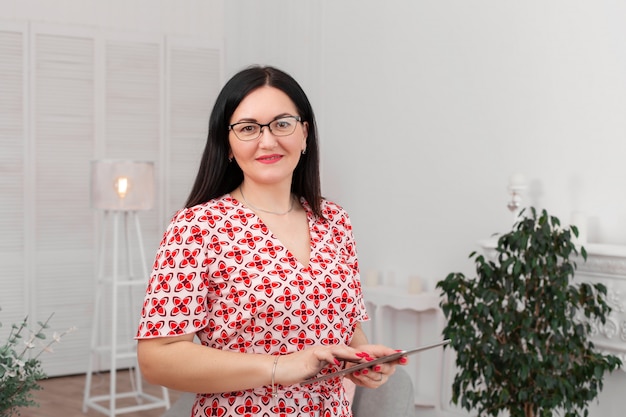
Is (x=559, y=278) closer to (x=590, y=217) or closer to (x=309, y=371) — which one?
(x=590, y=217)

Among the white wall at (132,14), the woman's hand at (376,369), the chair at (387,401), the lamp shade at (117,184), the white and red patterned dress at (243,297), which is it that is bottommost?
the chair at (387,401)

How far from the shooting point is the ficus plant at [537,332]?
3.35m

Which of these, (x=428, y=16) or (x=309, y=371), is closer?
(x=309, y=371)

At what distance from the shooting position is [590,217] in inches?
148

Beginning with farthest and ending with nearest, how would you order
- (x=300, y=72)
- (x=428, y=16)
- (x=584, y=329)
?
(x=300, y=72), (x=428, y=16), (x=584, y=329)

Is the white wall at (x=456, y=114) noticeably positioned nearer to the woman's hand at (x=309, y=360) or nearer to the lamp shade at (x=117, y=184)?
the lamp shade at (x=117, y=184)

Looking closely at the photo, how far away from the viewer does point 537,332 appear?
3.41 meters

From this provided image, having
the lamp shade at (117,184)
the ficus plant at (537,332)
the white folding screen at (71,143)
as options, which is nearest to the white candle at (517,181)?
the ficus plant at (537,332)

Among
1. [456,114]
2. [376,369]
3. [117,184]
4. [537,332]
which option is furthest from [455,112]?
[376,369]

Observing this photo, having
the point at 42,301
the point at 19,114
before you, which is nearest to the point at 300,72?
the point at 19,114

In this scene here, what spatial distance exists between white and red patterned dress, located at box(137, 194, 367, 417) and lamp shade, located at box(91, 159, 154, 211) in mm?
3712

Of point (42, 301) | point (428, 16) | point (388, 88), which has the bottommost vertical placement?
point (42, 301)

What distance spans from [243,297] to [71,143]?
5022 mm

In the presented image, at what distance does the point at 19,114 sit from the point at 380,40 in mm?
2691
